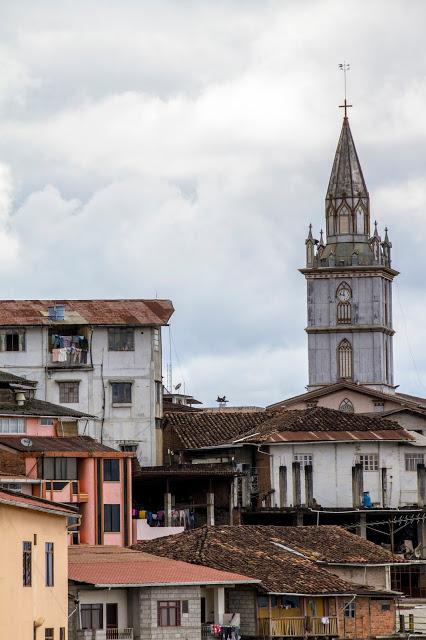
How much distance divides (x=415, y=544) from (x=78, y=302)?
21.2 meters

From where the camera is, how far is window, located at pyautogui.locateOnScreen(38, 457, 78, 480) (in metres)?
89.1

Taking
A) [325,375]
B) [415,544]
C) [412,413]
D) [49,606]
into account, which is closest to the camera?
[49,606]

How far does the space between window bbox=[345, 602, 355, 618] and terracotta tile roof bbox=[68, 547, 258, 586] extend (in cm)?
437

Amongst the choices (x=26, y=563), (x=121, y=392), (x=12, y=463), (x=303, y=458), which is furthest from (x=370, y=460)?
(x=26, y=563)

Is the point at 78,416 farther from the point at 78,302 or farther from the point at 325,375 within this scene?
the point at 325,375

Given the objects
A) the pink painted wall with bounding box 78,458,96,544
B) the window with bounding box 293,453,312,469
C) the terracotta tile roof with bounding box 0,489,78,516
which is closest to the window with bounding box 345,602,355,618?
the pink painted wall with bounding box 78,458,96,544

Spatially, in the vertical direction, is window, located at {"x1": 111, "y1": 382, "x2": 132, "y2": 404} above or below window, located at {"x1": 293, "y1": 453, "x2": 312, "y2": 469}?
above

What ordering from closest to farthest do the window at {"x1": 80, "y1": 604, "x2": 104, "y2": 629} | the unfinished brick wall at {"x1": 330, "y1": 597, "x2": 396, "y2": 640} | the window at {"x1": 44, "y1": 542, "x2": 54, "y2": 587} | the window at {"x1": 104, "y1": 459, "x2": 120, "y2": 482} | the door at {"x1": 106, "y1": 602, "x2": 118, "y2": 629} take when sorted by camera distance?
the window at {"x1": 44, "y1": 542, "x2": 54, "y2": 587}, the window at {"x1": 80, "y1": 604, "x2": 104, "y2": 629}, the door at {"x1": 106, "y1": 602, "x2": 118, "y2": 629}, the unfinished brick wall at {"x1": 330, "y1": 597, "x2": 396, "y2": 640}, the window at {"x1": 104, "y1": 459, "x2": 120, "y2": 482}

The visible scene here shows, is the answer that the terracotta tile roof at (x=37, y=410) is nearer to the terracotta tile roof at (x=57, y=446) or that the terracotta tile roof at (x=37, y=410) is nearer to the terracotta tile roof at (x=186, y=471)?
the terracotta tile roof at (x=57, y=446)

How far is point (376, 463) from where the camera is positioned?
4181 inches

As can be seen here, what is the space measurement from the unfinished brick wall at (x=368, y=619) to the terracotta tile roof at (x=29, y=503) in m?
16.5

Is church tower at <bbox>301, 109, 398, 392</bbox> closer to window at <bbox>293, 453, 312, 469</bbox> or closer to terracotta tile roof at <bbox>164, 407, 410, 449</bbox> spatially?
terracotta tile roof at <bbox>164, 407, 410, 449</bbox>

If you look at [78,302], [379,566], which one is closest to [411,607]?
[379,566]

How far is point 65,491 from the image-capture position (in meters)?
89.4
